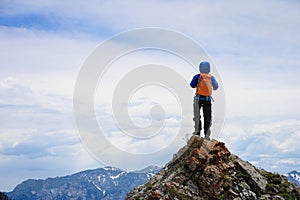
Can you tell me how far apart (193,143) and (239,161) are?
9.44 feet

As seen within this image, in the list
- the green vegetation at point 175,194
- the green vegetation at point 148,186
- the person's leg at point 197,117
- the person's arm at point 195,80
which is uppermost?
the person's arm at point 195,80

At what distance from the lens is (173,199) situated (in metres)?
21.4

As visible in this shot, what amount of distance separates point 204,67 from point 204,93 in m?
1.60

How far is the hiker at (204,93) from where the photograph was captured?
25.0 meters

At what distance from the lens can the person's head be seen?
81.7 feet

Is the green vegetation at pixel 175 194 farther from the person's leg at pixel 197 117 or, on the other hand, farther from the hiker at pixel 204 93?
the person's leg at pixel 197 117

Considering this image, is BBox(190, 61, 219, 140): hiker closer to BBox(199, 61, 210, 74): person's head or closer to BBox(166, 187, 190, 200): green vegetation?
BBox(199, 61, 210, 74): person's head

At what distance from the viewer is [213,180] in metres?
22.2

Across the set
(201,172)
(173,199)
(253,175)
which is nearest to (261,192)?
(253,175)

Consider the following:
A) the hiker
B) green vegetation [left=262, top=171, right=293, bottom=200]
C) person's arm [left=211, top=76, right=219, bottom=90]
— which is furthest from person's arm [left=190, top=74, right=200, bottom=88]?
green vegetation [left=262, top=171, right=293, bottom=200]

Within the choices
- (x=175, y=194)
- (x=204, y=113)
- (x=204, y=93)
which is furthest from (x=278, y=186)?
(x=204, y=93)

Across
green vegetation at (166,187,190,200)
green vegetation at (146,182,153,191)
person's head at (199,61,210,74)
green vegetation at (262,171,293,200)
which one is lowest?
green vegetation at (166,187,190,200)

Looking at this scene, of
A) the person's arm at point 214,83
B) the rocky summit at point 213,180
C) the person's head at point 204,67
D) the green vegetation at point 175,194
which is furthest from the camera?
the person's arm at point 214,83

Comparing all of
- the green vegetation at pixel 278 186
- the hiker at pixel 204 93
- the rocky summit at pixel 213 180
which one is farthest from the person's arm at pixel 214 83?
the green vegetation at pixel 278 186
